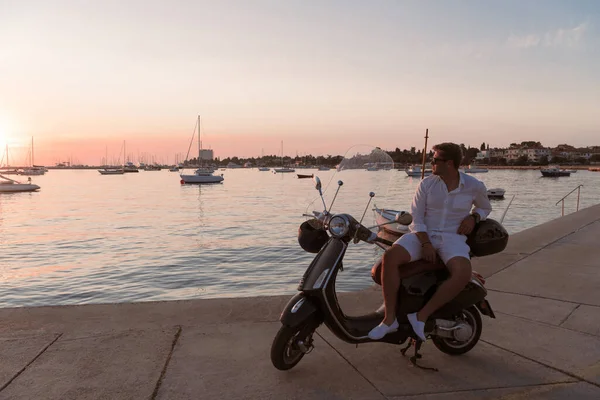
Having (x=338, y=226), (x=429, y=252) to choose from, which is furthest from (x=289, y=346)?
(x=429, y=252)

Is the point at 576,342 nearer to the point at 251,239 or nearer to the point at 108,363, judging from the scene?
the point at 108,363

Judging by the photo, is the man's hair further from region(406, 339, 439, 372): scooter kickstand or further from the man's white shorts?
region(406, 339, 439, 372): scooter kickstand

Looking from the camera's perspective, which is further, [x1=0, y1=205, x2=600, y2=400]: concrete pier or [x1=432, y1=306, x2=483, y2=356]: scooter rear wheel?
[x1=432, y1=306, x2=483, y2=356]: scooter rear wheel

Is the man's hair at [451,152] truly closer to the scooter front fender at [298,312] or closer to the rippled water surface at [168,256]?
the rippled water surface at [168,256]

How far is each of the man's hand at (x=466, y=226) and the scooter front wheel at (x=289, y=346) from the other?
1.36 meters

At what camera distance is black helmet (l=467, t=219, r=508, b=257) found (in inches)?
141

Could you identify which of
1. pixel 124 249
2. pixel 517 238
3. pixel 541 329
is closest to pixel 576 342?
pixel 541 329

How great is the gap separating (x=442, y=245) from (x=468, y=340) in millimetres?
844

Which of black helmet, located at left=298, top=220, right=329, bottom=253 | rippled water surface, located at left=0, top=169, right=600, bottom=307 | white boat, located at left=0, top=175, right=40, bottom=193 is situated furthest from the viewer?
white boat, located at left=0, top=175, right=40, bottom=193

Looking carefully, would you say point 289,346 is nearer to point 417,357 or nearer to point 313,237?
point 313,237

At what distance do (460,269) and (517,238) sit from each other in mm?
6804

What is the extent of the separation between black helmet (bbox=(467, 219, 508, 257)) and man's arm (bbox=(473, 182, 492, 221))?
0.07 meters

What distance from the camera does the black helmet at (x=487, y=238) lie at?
358 cm

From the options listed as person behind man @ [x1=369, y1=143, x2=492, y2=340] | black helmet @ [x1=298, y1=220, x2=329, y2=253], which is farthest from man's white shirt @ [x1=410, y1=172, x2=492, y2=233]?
black helmet @ [x1=298, y1=220, x2=329, y2=253]
